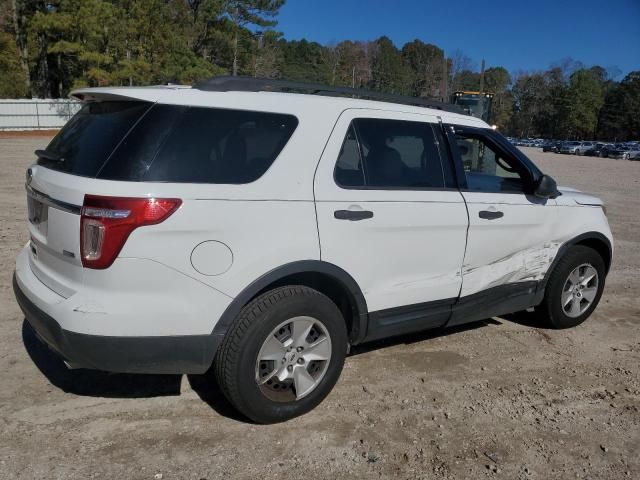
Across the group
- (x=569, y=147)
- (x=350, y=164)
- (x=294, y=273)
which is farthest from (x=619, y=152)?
(x=294, y=273)

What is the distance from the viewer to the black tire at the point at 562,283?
475 centimetres

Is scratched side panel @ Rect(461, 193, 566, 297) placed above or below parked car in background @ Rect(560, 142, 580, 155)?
below

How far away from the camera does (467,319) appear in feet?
13.6

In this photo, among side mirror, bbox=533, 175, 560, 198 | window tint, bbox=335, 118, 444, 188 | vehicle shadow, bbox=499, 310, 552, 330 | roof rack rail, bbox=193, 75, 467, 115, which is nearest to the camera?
roof rack rail, bbox=193, 75, 467, 115

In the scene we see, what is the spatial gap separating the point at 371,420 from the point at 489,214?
1.72 metres

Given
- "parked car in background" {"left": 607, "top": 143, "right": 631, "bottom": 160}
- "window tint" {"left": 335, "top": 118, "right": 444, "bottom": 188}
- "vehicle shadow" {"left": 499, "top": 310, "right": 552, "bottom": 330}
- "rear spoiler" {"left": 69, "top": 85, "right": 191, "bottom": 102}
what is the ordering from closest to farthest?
"rear spoiler" {"left": 69, "top": 85, "right": 191, "bottom": 102} < "window tint" {"left": 335, "top": 118, "right": 444, "bottom": 188} < "vehicle shadow" {"left": 499, "top": 310, "right": 552, "bottom": 330} < "parked car in background" {"left": 607, "top": 143, "right": 631, "bottom": 160}

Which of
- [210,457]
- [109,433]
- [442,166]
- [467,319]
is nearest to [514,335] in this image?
[467,319]

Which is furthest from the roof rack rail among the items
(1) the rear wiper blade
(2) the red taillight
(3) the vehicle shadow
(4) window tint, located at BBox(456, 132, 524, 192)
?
(3) the vehicle shadow

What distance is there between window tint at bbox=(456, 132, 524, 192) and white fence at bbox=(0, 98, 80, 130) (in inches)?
1390

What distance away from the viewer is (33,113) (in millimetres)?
36469

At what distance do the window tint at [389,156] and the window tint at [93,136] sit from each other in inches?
47.9

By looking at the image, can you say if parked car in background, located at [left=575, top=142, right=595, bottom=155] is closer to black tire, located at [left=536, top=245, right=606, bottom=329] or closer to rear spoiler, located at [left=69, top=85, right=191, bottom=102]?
black tire, located at [left=536, top=245, right=606, bottom=329]

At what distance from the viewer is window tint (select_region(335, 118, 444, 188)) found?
3412 mm

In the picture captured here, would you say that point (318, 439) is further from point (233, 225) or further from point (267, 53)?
point (267, 53)
